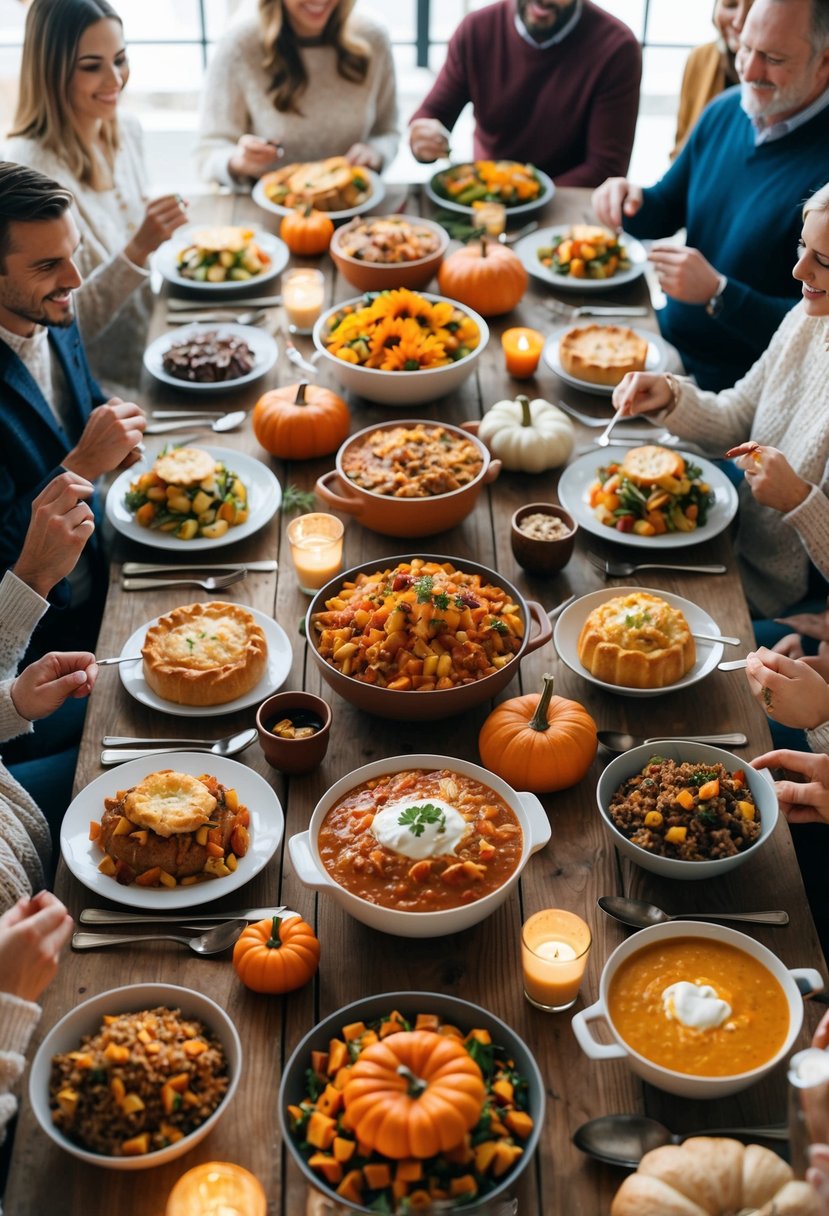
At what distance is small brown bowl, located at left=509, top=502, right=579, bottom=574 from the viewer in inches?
103

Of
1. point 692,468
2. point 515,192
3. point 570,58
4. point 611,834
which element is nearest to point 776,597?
point 692,468

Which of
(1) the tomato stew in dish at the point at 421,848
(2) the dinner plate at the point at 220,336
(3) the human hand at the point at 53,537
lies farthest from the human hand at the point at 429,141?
(1) the tomato stew in dish at the point at 421,848

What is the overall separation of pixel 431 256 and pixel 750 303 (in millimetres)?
967

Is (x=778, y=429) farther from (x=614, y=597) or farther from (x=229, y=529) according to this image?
(x=229, y=529)

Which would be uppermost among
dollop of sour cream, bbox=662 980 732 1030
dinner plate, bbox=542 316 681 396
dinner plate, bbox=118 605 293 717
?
dinner plate, bbox=542 316 681 396

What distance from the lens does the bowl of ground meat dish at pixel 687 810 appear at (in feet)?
6.53

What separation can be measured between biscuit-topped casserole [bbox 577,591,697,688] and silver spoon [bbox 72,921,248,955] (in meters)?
0.91

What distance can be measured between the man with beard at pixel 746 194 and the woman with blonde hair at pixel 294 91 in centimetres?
113

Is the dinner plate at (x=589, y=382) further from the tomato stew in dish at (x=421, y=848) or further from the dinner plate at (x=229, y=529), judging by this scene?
the tomato stew in dish at (x=421, y=848)

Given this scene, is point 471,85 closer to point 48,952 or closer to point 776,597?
point 776,597

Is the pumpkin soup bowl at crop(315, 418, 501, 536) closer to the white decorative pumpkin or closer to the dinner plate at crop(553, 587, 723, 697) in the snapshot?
the white decorative pumpkin

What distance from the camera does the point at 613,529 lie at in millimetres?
Result: 2811

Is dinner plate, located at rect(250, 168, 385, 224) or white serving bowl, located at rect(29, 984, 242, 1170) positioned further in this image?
dinner plate, located at rect(250, 168, 385, 224)

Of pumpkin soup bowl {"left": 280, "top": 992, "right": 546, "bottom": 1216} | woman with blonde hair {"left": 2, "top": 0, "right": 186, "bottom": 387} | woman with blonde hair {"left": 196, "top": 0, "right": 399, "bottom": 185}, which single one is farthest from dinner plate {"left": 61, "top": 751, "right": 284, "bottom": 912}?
woman with blonde hair {"left": 196, "top": 0, "right": 399, "bottom": 185}
